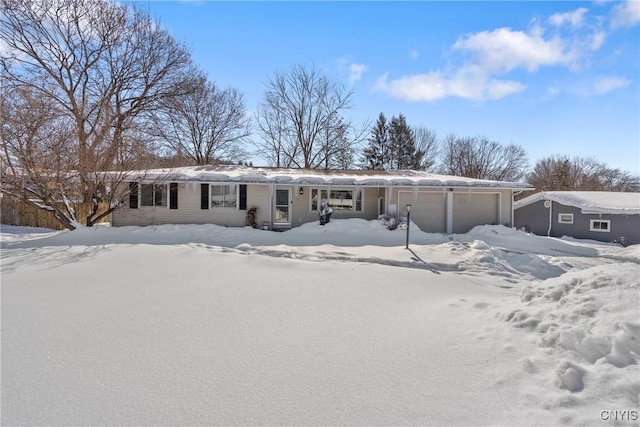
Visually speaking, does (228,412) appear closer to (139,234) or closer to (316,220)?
(139,234)

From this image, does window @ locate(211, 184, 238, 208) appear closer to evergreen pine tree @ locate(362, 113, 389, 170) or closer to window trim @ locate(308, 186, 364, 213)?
window trim @ locate(308, 186, 364, 213)

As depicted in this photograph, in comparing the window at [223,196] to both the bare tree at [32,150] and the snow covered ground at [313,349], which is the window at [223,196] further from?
the snow covered ground at [313,349]

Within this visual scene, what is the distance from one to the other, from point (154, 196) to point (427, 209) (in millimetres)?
11181

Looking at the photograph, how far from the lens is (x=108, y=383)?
2350 mm

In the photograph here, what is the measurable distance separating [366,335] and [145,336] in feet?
6.95

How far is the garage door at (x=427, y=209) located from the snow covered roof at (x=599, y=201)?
7.36m

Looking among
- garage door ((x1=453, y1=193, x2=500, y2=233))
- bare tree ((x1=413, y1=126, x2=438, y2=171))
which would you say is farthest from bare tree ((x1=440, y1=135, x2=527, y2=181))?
garage door ((x1=453, y1=193, x2=500, y2=233))

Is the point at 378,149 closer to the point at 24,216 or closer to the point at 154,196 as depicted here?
the point at 154,196

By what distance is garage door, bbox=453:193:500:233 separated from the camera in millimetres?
14000

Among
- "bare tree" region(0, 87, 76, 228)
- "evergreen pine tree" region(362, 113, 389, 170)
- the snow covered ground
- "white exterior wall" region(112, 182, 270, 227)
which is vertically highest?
"evergreen pine tree" region(362, 113, 389, 170)

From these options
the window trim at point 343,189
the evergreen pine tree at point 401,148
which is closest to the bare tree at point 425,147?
the evergreen pine tree at point 401,148

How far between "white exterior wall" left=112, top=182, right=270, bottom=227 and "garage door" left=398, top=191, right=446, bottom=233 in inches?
229

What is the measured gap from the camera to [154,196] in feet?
43.1

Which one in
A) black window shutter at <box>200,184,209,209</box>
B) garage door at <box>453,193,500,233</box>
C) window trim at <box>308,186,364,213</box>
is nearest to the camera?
black window shutter at <box>200,184,209,209</box>
